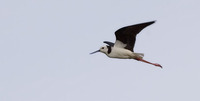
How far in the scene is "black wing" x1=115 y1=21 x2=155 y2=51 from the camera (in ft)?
57.2

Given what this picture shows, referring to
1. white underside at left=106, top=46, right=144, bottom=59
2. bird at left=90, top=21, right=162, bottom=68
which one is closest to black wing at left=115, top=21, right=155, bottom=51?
bird at left=90, top=21, right=162, bottom=68

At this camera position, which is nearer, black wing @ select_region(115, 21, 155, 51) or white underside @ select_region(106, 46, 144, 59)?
black wing @ select_region(115, 21, 155, 51)

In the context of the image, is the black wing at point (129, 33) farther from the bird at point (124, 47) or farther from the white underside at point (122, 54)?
the white underside at point (122, 54)

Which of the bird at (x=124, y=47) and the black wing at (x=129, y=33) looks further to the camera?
the bird at (x=124, y=47)

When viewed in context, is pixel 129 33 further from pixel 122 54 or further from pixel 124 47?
pixel 122 54

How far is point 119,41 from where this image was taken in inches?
722

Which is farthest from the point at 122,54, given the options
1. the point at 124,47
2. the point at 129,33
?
the point at 129,33

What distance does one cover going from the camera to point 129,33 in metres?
17.9

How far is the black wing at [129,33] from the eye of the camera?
687 inches

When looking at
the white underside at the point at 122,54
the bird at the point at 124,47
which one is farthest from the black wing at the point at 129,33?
the white underside at the point at 122,54

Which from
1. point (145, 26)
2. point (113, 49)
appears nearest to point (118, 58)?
point (113, 49)

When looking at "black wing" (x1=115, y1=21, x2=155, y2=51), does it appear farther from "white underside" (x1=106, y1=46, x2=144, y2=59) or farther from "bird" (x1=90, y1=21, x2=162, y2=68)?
"white underside" (x1=106, y1=46, x2=144, y2=59)

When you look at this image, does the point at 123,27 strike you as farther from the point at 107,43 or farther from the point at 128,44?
the point at 107,43

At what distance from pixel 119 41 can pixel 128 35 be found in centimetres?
51
